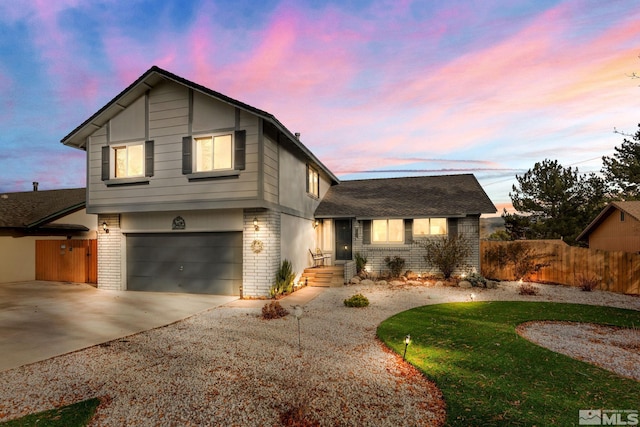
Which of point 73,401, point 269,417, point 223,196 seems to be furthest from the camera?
point 223,196

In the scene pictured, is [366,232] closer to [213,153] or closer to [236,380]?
[213,153]

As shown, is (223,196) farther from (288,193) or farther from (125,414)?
(125,414)

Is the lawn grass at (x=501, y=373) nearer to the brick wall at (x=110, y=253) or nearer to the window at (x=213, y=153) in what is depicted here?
the window at (x=213, y=153)

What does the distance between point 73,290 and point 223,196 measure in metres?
8.19

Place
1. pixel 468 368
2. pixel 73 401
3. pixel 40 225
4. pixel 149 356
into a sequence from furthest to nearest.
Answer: pixel 40 225 < pixel 149 356 < pixel 468 368 < pixel 73 401

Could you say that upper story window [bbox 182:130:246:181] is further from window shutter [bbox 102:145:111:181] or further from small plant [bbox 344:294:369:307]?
small plant [bbox 344:294:369:307]

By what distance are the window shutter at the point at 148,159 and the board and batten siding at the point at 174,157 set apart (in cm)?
18

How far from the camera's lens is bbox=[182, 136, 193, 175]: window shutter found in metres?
11.2

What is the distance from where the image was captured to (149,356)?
19.1 ft

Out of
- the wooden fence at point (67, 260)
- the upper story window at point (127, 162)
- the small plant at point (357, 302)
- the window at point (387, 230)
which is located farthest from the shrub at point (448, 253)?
the wooden fence at point (67, 260)

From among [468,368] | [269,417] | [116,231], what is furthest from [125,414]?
[116,231]

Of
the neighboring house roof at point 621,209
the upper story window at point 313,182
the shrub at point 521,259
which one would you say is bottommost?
the shrub at point 521,259

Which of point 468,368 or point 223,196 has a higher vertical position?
point 223,196

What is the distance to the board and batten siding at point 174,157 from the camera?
10734mm
